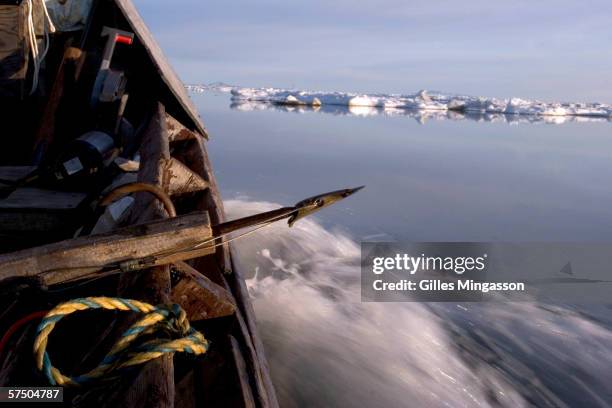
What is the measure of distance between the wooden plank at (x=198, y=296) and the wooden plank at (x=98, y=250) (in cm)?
14

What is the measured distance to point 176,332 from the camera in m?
1.42

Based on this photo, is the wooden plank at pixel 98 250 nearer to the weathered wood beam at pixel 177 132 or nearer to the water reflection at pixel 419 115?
the weathered wood beam at pixel 177 132

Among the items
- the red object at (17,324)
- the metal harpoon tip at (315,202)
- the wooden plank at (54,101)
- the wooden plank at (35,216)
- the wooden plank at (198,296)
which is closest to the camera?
the red object at (17,324)

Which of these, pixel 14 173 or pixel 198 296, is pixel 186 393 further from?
pixel 14 173

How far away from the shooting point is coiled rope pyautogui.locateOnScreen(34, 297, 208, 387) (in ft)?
4.03

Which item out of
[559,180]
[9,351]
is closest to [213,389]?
[9,351]

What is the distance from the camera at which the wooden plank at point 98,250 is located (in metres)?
1.41

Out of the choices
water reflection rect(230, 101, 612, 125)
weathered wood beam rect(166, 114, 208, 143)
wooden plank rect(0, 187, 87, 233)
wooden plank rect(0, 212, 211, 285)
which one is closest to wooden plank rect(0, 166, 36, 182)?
wooden plank rect(0, 187, 87, 233)

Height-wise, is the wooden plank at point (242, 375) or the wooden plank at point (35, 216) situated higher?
the wooden plank at point (35, 216)

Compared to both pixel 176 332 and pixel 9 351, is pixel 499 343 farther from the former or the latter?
pixel 9 351

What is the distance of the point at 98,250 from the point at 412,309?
162 inches

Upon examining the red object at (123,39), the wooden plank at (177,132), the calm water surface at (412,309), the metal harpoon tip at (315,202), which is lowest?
the calm water surface at (412,309)

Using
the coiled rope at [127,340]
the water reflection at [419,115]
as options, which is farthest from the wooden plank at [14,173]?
the water reflection at [419,115]

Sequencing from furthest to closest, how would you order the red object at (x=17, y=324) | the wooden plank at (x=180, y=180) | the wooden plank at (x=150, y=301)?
the wooden plank at (x=180, y=180) < the red object at (x=17, y=324) < the wooden plank at (x=150, y=301)
